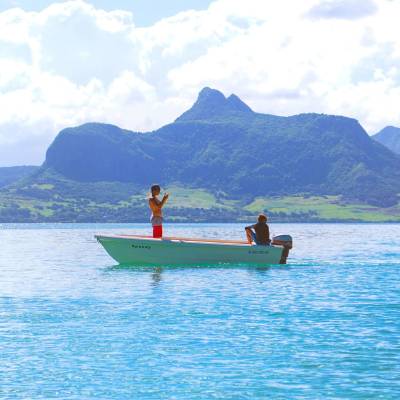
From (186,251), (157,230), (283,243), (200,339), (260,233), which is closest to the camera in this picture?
(200,339)

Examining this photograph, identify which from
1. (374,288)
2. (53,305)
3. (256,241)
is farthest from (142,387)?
(256,241)

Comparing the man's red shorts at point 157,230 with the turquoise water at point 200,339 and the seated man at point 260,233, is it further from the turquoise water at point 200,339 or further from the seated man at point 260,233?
the turquoise water at point 200,339

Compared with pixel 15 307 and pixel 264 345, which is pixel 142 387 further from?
pixel 15 307

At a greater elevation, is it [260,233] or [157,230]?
[157,230]

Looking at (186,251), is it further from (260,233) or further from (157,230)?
(260,233)

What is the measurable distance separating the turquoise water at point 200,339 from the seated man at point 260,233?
7.40 meters

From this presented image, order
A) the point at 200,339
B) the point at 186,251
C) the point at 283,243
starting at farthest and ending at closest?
the point at 283,243, the point at 186,251, the point at 200,339

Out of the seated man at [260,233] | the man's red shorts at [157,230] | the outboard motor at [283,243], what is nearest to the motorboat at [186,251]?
the outboard motor at [283,243]

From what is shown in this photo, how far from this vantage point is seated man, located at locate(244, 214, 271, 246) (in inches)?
1751

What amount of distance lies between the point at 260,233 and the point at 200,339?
24.4 meters

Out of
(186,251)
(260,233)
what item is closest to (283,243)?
(260,233)

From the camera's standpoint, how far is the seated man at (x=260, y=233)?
44.5 meters

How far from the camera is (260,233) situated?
147 feet

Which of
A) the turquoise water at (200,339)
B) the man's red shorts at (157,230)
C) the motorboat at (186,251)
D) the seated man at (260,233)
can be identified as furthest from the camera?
the seated man at (260,233)
